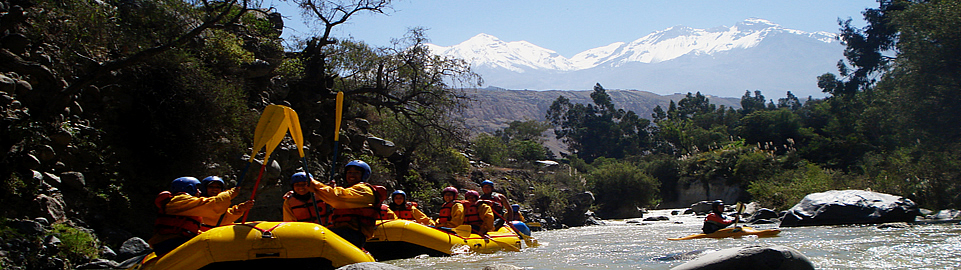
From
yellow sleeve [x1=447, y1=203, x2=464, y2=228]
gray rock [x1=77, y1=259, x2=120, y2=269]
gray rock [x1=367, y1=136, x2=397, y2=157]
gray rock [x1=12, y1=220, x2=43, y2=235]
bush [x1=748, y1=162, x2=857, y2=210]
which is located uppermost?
gray rock [x1=367, y1=136, x2=397, y2=157]

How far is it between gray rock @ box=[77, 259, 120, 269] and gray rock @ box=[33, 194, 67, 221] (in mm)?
866

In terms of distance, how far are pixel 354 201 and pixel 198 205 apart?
141 cm

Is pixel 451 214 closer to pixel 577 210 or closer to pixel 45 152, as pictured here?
pixel 45 152

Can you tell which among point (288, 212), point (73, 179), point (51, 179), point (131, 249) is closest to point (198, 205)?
point (288, 212)

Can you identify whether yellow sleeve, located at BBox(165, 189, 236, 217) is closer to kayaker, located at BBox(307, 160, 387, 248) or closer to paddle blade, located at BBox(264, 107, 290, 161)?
kayaker, located at BBox(307, 160, 387, 248)

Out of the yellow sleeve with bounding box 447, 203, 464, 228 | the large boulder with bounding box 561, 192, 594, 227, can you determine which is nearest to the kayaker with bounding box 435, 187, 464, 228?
the yellow sleeve with bounding box 447, 203, 464, 228

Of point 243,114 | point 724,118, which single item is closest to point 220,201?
point 243,114

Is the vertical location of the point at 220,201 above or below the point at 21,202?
above

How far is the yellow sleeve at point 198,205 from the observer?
18.2 feet

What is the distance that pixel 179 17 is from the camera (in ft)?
43.8

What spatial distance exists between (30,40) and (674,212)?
29026 mm

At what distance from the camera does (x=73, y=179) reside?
966 centimetres

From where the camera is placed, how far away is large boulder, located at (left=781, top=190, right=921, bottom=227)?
53.9 ft

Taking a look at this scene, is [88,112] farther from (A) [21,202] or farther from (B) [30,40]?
(A) [21,202]
